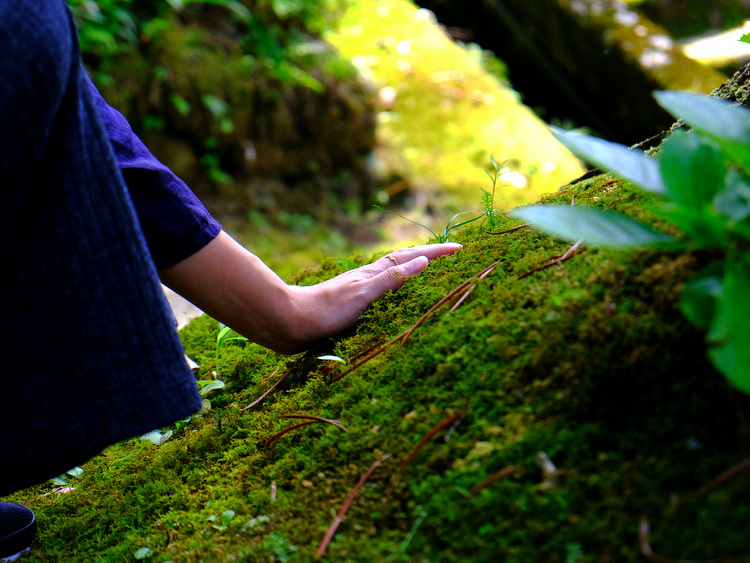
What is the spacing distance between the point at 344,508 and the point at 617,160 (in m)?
0.73

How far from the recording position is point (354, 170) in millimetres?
5531

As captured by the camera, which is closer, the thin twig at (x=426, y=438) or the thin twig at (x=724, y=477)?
the thin twig at (x=724, y=477)

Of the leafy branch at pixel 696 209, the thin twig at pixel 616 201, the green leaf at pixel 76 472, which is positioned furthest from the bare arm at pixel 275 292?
the leafy branch at pixel 696 209

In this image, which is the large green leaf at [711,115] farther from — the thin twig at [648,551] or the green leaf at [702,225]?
the thin twig at [648,551]

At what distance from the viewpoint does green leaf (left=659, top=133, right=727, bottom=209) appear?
2.61 feet

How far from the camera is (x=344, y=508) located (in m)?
1.01

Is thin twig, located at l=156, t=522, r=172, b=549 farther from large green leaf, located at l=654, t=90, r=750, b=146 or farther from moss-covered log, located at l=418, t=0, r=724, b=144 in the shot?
moss-covered log, located at l=418, t=0, r=724, b=144

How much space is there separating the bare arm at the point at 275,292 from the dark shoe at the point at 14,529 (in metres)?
0.66

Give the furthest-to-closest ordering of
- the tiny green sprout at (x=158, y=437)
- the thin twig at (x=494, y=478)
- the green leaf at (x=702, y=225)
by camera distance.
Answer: the tiny green sprout at (x=158, y=437) < the thin twig at (x=494, y=478) < the green leaf at (x=702, y=225)

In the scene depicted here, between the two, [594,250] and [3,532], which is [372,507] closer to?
[594,250]

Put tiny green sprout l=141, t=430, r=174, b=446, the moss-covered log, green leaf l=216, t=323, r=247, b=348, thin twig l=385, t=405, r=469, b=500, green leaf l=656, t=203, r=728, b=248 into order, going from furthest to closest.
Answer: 1. the moss-covered log
2. green leaf l=216, t=323, r=247, b=348
3. tiny green sprout l=141, t=430, r=174, b=446
4. thin twig l=385, t=405, r=469, b=500
5. green leaf l=656, t=203, r=728, b=248

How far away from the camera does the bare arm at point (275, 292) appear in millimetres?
1356

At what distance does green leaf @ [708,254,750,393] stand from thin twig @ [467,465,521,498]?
346 millimetres

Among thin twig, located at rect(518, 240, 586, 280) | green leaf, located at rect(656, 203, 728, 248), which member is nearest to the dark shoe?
thin twig, located at rect(518, 240, 586, 280)
